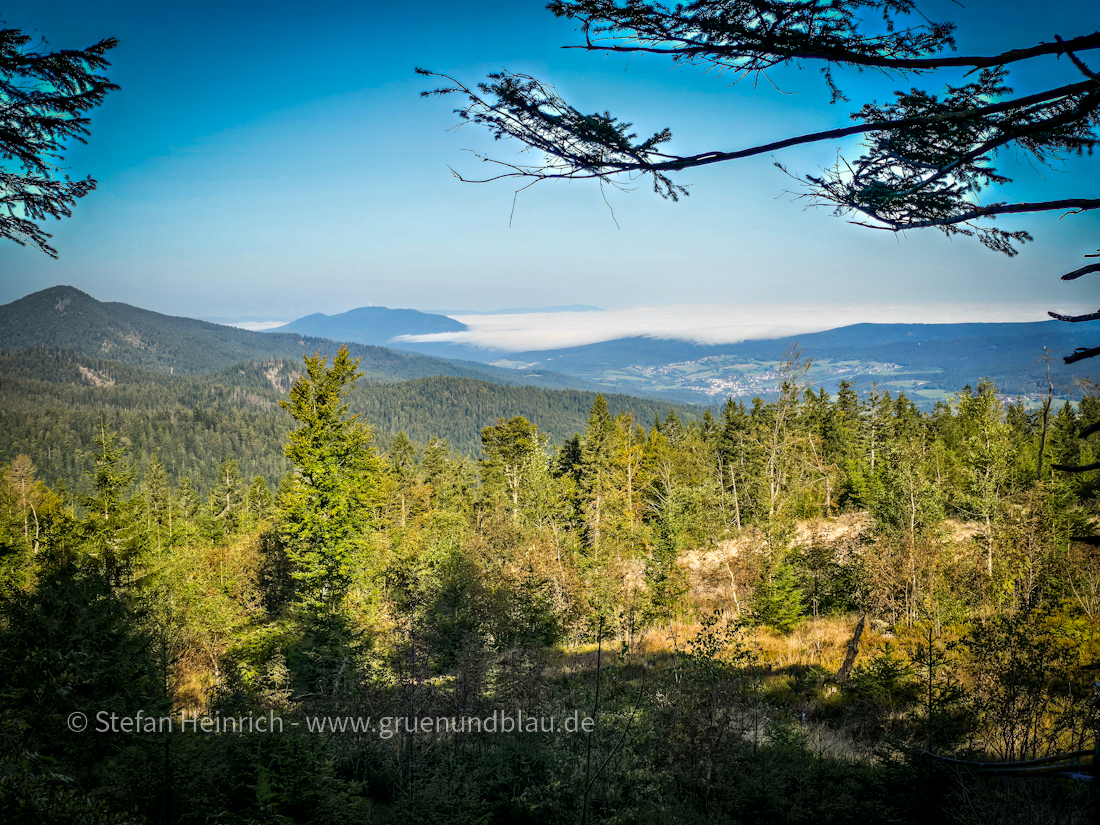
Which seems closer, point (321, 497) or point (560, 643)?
point (321, 497)

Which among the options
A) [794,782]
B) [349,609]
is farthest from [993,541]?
[349,609]

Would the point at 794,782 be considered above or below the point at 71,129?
below

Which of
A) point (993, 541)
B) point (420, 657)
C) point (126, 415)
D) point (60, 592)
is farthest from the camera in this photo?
point (126, 415)

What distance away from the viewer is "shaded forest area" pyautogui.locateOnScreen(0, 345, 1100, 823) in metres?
5.51

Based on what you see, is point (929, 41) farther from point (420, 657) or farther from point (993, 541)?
point (993, 541)

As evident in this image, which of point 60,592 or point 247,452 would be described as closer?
point 60,592

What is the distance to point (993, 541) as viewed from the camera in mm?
16891

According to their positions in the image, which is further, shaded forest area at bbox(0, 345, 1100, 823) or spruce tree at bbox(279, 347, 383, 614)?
spruce tree at bbox(279, 347, 383, 614)

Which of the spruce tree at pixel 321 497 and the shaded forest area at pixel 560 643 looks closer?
the shaded forest area at pixel 560 643

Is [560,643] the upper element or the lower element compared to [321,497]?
lower

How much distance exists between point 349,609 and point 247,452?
165m

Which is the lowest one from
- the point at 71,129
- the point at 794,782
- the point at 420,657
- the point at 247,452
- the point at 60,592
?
the point at 247,452

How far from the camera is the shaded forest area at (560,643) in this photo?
18.1 feet

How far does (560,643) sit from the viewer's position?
59.1ft
